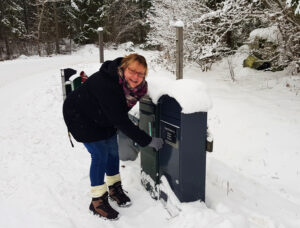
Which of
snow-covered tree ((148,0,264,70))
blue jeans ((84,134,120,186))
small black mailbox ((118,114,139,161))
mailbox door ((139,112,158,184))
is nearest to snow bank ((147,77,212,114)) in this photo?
mailbox door ((139,112,158,184))

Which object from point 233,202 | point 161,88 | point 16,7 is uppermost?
point 16,7

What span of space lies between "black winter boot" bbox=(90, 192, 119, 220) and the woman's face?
46.9 inches

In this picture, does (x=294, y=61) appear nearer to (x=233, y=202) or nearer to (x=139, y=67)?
(x=233, y=202)

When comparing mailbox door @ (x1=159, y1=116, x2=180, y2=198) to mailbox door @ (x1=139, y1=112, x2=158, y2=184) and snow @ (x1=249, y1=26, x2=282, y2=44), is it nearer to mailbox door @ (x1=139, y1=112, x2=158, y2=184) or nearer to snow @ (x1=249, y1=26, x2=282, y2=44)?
mailbox door @ (x1=139, y1=112, x2=158, y2=184)

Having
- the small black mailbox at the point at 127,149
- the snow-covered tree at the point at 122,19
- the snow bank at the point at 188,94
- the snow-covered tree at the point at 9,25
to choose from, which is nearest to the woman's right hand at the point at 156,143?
the snow bank at the point at 188,94

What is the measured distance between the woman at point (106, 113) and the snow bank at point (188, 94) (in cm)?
19

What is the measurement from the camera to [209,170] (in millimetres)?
3871

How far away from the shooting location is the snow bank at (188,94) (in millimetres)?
2459

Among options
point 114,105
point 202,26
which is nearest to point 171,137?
point 114,105

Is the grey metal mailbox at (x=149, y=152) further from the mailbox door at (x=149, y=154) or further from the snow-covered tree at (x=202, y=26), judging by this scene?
the snow-covered tree at (x=202, y=26)

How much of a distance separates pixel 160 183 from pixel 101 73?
132cm

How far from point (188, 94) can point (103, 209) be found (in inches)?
54.4

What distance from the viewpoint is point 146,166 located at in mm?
3344

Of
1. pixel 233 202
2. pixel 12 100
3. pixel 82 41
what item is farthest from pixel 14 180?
pixel 82 41
